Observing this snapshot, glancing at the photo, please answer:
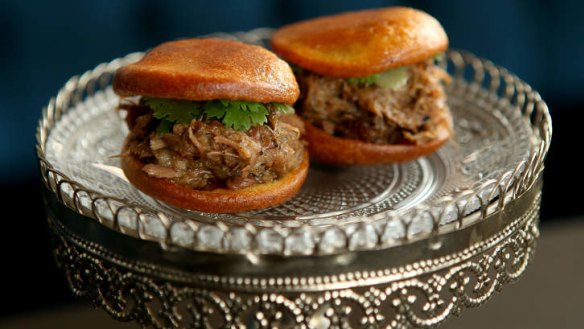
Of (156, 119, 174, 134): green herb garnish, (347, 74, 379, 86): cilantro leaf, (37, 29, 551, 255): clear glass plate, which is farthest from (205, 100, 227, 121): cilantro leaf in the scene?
(347, 74, 379, 86): cilantro leaf

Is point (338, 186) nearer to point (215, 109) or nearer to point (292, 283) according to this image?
point (215, 109)

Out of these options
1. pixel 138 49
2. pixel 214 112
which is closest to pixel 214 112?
pixel 214 112

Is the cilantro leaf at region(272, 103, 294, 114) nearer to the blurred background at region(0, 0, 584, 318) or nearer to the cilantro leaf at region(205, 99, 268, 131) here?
the cilantro leaf at region(205, 99, 268, 131)

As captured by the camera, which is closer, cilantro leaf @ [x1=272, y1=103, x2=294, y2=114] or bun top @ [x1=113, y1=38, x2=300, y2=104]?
bun top @ [x1=113, y1=38, x2=300, y2=104]

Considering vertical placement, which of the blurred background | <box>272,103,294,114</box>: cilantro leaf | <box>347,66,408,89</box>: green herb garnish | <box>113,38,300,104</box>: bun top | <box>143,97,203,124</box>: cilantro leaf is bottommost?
the blurred background

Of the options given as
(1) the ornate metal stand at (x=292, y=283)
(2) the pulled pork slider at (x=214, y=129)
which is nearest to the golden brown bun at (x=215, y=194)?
(2) the pulled pork slider at (x=214, y=129)

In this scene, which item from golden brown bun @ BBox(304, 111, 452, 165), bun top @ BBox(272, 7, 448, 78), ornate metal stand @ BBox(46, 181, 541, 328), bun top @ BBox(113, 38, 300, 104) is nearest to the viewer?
ornate metal stand @ BBox(46, 181, 541, 328)
